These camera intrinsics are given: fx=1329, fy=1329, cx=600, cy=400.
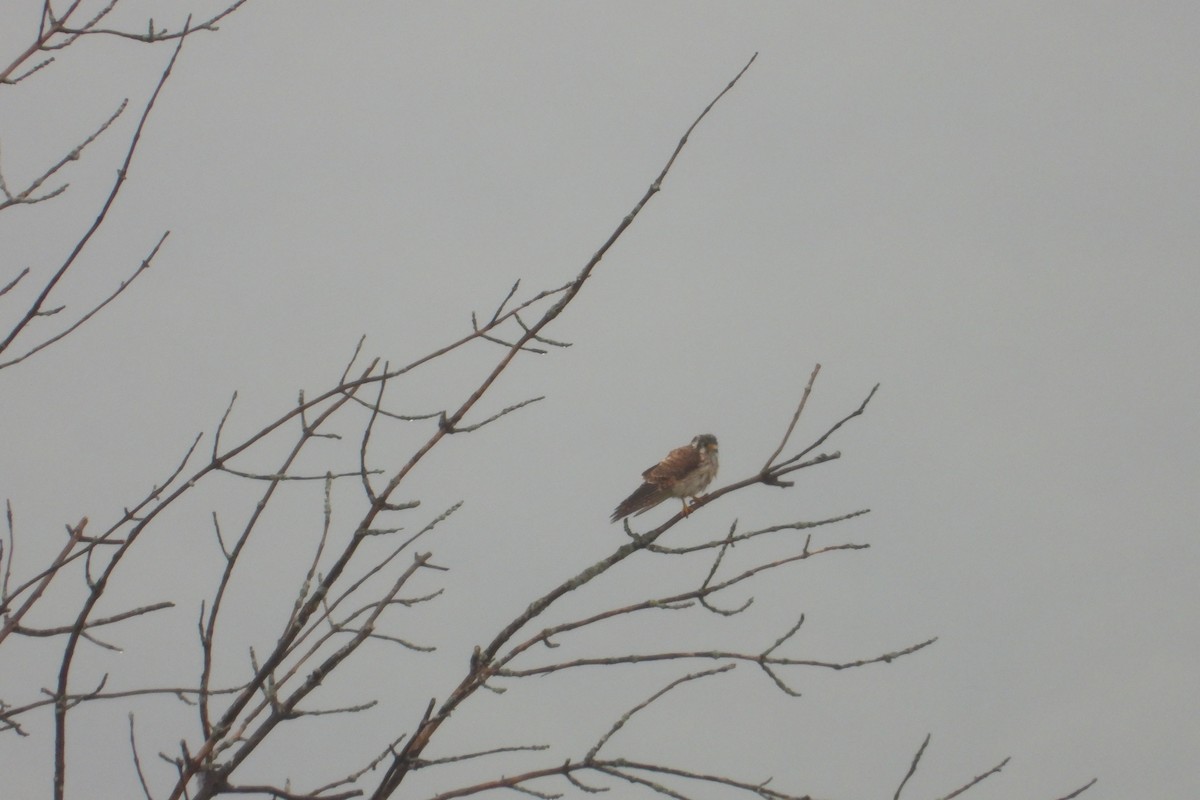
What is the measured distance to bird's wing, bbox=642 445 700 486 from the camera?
10438 mm

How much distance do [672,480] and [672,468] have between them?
0.11 meters

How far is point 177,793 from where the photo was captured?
331 centimetres

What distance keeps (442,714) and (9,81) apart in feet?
7.40

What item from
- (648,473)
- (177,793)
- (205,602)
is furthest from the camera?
(648,473)

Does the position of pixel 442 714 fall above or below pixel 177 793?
above

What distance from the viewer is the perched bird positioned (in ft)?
34.1

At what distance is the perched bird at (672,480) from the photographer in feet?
34.1

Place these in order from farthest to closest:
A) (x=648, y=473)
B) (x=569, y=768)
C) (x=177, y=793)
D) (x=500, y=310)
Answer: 1. (x=648, y=473)
2. (x=500, y=310)
3. (x=569, y=768)
4. (x=177, y=793)

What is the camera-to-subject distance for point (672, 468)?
10477 millimetres

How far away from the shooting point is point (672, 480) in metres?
10.4

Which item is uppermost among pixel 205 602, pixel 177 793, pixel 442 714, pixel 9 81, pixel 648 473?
pixel 648 473

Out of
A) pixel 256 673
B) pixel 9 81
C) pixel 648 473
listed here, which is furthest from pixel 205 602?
pixel 648 473

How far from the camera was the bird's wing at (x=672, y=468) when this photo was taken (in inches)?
411

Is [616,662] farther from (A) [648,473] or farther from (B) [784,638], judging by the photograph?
(A) [648,473]
